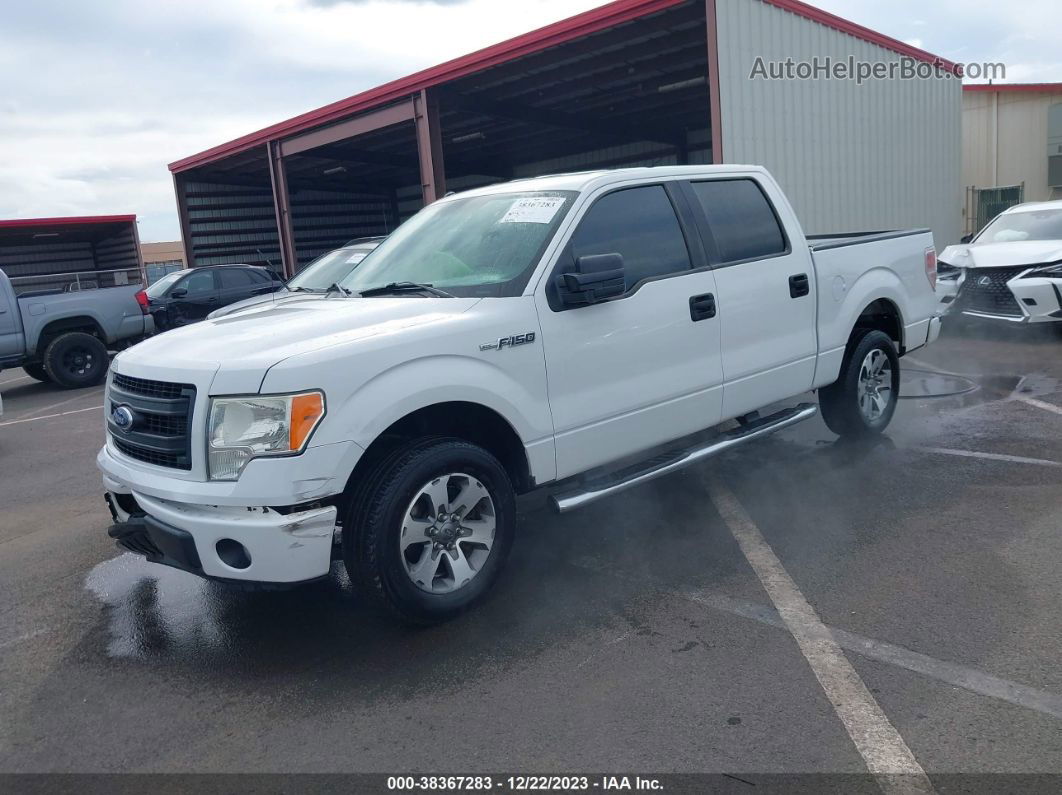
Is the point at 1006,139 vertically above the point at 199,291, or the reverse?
the point at 1006,139

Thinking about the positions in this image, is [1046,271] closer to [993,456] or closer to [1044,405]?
[1044,405]

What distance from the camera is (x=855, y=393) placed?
5.86 m

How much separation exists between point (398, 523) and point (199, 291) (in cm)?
1315

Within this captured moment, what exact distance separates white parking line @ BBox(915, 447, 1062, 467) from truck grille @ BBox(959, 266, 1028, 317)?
4949 millimetres

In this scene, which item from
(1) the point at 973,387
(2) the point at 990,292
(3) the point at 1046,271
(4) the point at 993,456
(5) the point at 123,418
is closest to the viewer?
(5) the point at 123,418

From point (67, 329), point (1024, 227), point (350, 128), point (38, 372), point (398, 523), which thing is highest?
point (350, 128)

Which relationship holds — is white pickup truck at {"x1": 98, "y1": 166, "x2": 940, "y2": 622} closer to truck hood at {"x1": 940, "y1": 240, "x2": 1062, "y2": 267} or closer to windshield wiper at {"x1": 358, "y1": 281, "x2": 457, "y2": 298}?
windshield wiper at {"x1": 358, "y1": 281, "x2": 457, "y2": 298}

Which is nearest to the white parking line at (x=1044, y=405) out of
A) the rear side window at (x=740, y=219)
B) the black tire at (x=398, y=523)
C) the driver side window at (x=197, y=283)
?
the rear side window at (x=740, y=219)

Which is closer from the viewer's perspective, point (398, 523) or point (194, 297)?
point (398, 523)

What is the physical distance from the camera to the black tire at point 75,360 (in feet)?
40.7

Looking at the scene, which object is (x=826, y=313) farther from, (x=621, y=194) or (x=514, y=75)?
(x=514, y=75)

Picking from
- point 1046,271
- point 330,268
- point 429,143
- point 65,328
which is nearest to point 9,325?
point 65,328

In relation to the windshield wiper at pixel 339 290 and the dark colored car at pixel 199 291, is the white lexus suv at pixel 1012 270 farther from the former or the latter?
the dark colored car at pixel 199 291

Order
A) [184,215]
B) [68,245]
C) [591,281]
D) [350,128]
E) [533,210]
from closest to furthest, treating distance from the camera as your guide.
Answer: [591,281], [533,210], [350,128], [184,215], [68,245]
